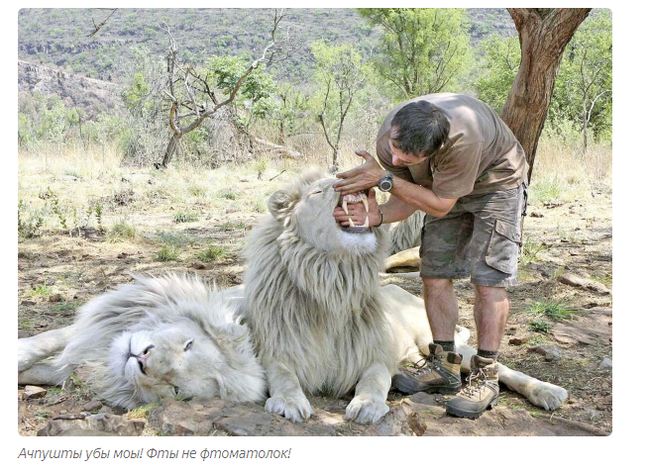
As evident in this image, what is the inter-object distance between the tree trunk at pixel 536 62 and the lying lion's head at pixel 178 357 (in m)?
3.66

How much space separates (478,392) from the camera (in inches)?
164

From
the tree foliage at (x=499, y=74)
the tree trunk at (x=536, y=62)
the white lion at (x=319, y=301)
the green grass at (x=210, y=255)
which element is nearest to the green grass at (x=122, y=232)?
the green grass at (x=210, y=255)

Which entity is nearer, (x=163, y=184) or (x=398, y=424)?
(x=398, y=424)

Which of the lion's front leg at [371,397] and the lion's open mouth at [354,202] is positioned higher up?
the lion's open mouth at [354,202]

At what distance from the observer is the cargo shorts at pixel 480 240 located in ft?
14.4

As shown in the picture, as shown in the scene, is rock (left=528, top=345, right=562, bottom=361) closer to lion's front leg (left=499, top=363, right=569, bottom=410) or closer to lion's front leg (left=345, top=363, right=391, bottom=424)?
lion's front leg (left=499, top=363, right=569, bottom=410)

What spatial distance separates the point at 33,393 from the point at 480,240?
2836mm

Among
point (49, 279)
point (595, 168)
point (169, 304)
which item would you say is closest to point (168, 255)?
point (49, 279)

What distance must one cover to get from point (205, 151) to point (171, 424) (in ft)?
45.5

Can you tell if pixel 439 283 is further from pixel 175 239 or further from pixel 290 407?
pixel 175 239

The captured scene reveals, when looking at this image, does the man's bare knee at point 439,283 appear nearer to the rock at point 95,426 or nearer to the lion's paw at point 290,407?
the lion's paw at point 290,407

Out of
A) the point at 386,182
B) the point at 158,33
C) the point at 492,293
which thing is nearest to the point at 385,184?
the point at 386,182

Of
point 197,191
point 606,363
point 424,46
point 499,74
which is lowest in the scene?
point 606,363

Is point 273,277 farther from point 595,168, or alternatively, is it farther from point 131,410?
point 595,168
